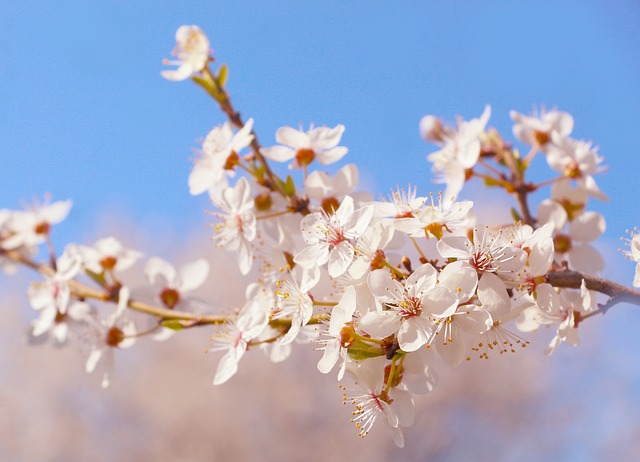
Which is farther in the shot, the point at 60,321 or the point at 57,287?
the point at 60,321

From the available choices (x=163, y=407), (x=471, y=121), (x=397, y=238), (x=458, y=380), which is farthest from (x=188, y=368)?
(x=397, y=238)

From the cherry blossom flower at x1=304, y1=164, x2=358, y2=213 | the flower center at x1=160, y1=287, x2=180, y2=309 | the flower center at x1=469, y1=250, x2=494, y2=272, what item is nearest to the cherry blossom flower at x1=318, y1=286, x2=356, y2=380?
the flower center at x1=469, y1=250, x2=494, y2=272

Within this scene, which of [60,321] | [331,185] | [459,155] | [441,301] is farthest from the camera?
[60,321]

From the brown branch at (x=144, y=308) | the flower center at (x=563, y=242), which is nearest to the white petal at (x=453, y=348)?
the brown branch at (x=144, y=308)

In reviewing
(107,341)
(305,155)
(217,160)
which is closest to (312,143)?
(305,155)

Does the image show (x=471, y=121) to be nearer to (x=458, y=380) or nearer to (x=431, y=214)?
(x=431, y=214)

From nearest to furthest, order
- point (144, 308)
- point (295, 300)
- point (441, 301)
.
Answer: point (441, 301) < point (295, 300) < point (144, 308)

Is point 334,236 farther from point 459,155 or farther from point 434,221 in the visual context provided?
point 459,155
